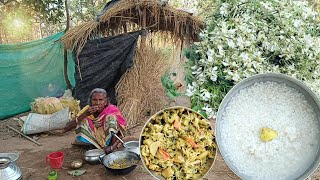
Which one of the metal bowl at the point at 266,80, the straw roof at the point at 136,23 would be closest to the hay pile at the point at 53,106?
the straw roof at the point at 136,23

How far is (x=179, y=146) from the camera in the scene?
2.46 metres

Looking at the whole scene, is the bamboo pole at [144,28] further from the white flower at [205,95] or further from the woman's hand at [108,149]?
the white flower at [205,95]

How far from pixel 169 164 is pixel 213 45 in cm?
106

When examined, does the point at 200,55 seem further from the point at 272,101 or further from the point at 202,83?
the point at 272,101

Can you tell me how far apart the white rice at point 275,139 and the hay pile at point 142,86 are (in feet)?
11.3

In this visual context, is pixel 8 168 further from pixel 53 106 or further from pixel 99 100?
Answer: pixel 53 106

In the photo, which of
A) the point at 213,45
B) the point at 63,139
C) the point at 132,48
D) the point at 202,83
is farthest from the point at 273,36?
the point at 63,139

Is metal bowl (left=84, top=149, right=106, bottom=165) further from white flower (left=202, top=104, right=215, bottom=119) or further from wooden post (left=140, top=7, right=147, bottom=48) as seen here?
wooden post (left=140, top=7, right=147, bottom=48)

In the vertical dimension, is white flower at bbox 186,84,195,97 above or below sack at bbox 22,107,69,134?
above

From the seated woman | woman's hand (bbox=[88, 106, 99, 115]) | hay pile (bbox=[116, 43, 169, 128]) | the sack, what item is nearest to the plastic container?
the seated woman

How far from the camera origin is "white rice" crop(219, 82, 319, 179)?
7.23ft

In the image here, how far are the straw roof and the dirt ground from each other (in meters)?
1.60

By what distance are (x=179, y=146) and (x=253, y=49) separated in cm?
100

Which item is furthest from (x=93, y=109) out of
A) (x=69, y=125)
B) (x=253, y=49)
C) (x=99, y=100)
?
(x=253, y=49)
